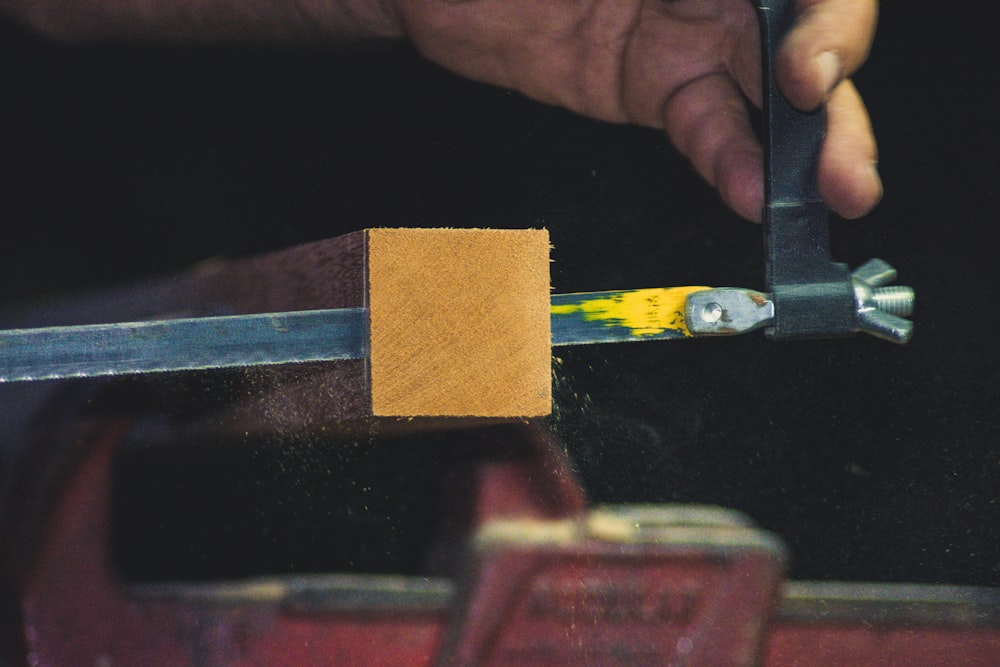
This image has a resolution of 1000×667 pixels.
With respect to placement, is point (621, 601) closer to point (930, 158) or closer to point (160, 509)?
point (160, 509)

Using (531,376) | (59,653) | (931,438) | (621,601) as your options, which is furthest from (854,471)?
(59,653)

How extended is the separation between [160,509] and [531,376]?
1.90 feet

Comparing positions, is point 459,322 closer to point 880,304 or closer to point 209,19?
point 880,304

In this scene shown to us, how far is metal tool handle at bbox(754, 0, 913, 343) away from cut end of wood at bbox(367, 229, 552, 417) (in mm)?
192

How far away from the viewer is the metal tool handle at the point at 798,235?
619 mm

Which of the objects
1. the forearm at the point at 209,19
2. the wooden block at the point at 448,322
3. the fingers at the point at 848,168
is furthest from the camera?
the forearm at the point at 209,19

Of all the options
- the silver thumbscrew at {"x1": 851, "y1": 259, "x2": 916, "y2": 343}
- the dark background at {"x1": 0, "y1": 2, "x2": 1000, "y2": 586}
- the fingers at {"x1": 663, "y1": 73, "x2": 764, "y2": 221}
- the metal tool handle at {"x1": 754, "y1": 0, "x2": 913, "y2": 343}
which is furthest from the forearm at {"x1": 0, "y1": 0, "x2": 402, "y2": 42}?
the silver thumbscrew at {"x1": 851, "y1": 259, "x2": 916, "y2": 343}

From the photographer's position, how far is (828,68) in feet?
2.02

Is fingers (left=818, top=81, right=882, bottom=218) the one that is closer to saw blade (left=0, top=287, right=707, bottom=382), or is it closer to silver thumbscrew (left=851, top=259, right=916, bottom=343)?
A: silver thumbscrew (left=851, top=259, right=916, bottom=343)

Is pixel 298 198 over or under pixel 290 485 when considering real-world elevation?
over

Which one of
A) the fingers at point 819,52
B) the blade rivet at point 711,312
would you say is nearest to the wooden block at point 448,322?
the blade rivet at point 711,312

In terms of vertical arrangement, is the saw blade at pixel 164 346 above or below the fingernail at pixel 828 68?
below

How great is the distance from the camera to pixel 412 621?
0.81 meters

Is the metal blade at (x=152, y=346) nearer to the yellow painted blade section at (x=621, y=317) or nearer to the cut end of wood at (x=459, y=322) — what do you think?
the cut end of wood at (x=459, y=322)
